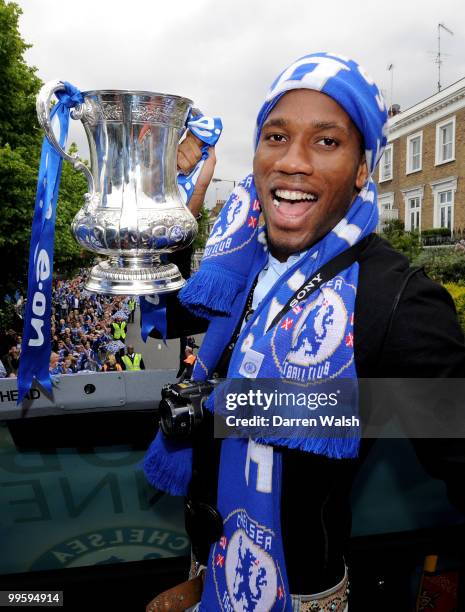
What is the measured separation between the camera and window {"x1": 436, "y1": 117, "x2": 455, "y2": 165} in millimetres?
21236

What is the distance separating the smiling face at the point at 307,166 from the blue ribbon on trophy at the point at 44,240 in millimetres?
749

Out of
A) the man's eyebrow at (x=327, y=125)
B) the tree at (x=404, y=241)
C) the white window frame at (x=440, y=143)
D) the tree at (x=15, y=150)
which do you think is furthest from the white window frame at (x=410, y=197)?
the man's eyebrow at (x=327, y=125)

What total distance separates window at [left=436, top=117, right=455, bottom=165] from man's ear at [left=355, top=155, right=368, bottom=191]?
22109mm

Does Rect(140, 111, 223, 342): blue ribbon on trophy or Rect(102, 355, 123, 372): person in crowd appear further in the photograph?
Rect(102, 355, 123, 372): person in crowd

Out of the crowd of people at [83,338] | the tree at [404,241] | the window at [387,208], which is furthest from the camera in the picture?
the window at [387,208]

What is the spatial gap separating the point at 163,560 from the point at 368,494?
3.07 feet

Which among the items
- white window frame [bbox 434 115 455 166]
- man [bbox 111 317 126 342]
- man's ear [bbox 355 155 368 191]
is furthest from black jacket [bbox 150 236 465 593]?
white window frame [bbox 434 115 455 166]

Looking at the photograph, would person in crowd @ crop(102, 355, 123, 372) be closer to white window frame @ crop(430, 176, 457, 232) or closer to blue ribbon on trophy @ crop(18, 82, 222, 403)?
blue ribbon on trophy @ crop(18, 82, 222, 403)

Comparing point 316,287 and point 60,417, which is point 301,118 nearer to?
point 316,287

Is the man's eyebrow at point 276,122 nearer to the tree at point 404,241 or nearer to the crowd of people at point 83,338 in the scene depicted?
the crowd of people at point 83,338

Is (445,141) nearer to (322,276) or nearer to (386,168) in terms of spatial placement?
(386,168)

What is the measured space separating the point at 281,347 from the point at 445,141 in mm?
23686

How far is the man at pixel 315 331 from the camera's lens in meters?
1.28

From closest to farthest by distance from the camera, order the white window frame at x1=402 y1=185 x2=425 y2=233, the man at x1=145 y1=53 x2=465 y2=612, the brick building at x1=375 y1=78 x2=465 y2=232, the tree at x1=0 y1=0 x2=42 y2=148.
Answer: the man at x1=145 y1=53 x2=465 y2=612 → the tree at x1=0 y1=0 x2=42 y2=148 → the brick building at x1=375 y1=78 x2=465 y2=232 → the white window frame at x1=402 y1=185 x2=425 y2=233
